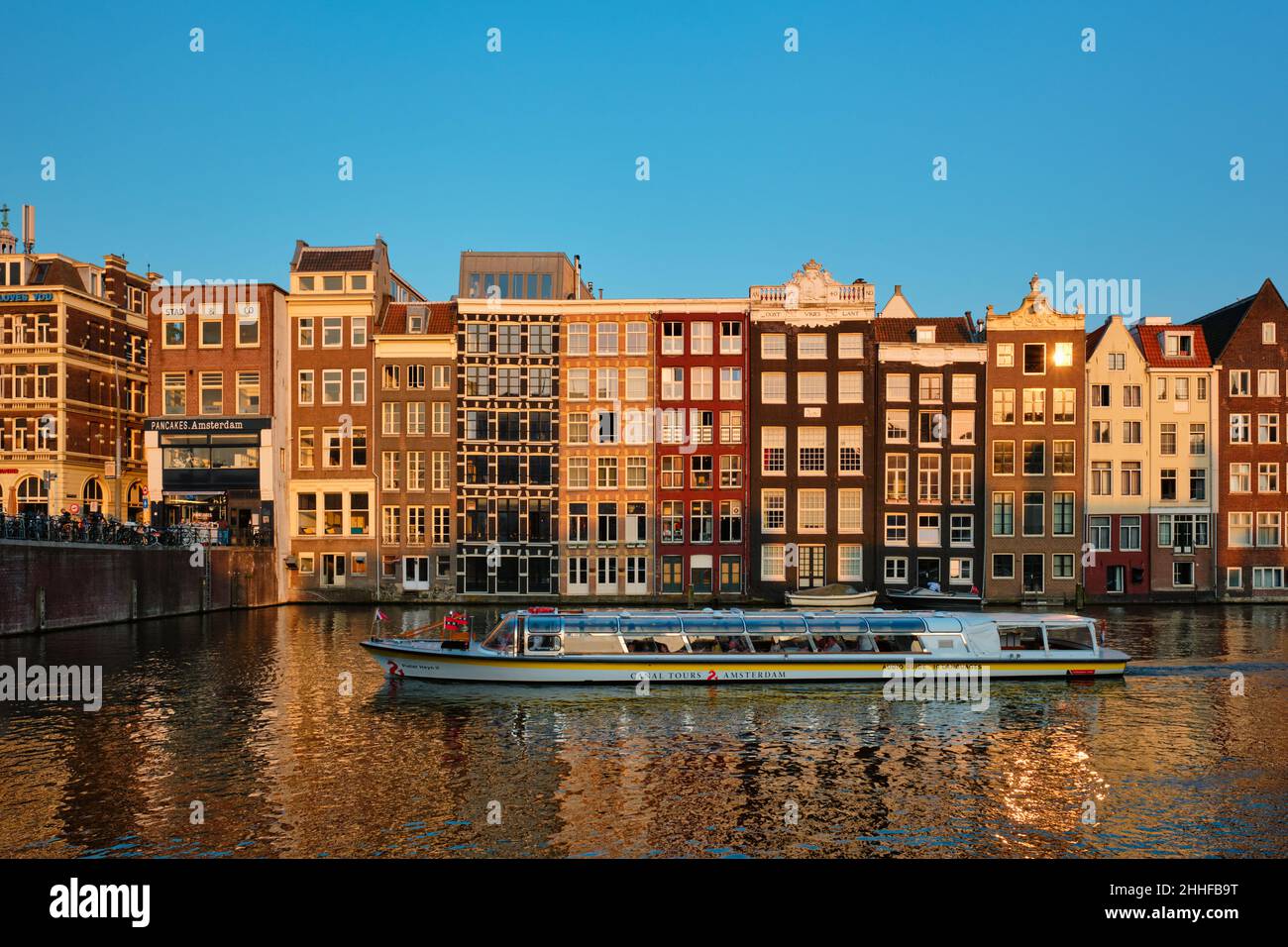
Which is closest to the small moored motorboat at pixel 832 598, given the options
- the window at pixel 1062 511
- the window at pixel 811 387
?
the window at pixel 811 387

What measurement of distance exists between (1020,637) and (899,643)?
560 cm

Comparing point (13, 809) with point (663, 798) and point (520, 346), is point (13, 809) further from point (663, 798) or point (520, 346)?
point (520, 346)

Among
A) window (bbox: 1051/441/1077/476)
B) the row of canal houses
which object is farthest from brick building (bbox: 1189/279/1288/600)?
window (bbox: 1051/441/1077/476)

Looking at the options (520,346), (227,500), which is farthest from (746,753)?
(227,500)

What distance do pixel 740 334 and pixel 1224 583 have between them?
42.5 metres

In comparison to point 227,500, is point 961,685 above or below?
below

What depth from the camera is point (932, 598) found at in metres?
69.4

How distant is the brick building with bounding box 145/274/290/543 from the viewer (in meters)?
78.6

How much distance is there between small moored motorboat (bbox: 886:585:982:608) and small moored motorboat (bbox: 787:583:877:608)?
6.87ft

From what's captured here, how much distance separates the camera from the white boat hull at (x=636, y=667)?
39406mm

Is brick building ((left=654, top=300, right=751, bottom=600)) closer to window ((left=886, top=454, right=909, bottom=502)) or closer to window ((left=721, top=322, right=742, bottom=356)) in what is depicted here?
window ((left=721, top=322, right=742, bottom=356))

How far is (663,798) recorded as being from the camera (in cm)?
2400
